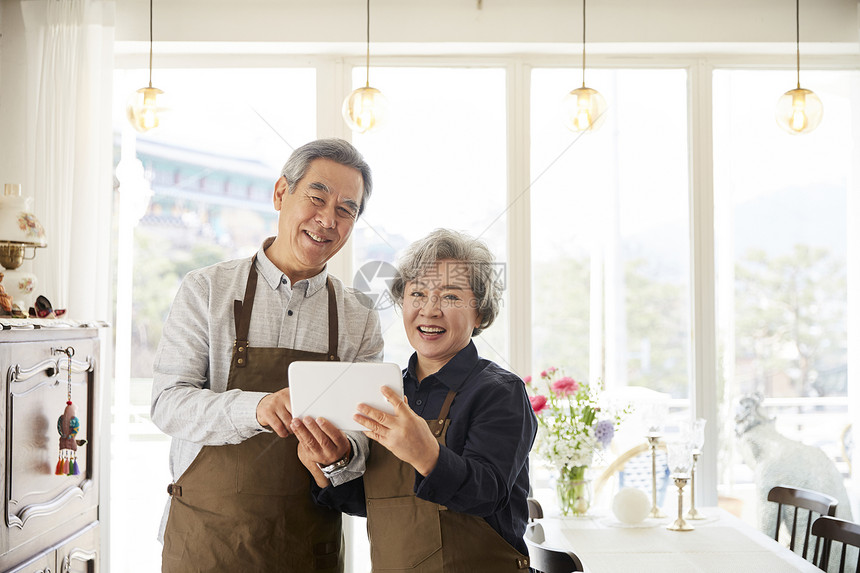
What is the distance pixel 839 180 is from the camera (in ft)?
9.46

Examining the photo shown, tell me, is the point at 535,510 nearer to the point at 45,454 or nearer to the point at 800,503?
the point at 800,503

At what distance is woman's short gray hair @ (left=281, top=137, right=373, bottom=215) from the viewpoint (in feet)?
3.83

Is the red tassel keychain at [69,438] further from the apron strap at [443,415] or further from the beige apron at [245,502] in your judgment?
the apron strap at [443,415]

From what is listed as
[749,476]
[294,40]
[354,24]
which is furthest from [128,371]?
[749,476]

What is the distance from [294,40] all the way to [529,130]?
93 cm

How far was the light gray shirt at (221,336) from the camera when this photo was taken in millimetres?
1174

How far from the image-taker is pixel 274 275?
4.15 ft

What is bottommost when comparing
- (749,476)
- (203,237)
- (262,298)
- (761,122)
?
(749,476)

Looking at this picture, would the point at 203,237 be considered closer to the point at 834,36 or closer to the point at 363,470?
the point at 363,470

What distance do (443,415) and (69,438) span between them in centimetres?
121

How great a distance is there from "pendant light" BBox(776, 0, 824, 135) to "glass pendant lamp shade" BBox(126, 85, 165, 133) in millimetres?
1896

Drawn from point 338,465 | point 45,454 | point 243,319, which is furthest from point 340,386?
point 45,454

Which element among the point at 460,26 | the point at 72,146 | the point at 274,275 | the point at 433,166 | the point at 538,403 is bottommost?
the point at 538,403

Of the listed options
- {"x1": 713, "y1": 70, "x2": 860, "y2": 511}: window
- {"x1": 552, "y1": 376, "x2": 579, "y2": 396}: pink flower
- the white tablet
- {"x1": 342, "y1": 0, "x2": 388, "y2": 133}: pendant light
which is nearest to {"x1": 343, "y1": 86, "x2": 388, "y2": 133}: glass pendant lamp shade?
{"x1": 342, "y1": 0, "x2": 388, "y2": 133}: pendant light
